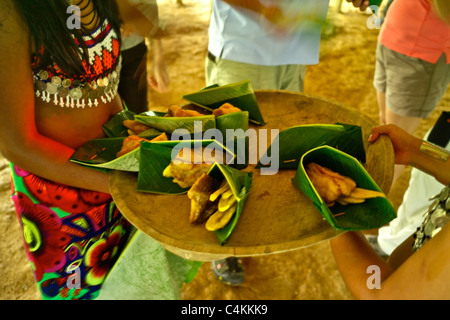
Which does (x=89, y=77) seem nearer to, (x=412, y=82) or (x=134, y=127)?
(x=134, y=127)

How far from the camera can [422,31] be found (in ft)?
5.49

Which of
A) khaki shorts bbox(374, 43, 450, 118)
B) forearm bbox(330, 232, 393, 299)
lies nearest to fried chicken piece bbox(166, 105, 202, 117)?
forearm bbox(330, 232, 393, 299)

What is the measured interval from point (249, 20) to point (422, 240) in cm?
111

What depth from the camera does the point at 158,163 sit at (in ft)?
3.03

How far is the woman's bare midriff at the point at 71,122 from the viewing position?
0.94 m

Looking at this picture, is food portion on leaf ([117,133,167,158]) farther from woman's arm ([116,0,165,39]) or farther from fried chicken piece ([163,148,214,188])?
woman's arm ([116,0,165,39])

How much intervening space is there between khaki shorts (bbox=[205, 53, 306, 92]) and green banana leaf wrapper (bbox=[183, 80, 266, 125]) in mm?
571

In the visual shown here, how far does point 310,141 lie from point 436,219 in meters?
0.37

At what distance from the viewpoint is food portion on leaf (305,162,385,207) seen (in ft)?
2.74

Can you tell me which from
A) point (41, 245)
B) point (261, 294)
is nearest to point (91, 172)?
point (41, 245)

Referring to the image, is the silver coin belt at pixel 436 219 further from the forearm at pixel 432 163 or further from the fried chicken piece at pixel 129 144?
the fried chicken piece at pixel 129 144

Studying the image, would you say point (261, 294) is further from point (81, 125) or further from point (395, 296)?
point (81, 125)
